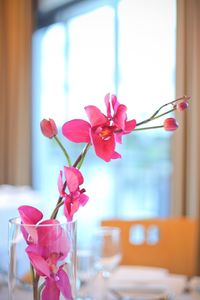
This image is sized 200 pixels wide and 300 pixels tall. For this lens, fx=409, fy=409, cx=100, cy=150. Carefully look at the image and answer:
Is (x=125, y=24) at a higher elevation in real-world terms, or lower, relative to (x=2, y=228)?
higher

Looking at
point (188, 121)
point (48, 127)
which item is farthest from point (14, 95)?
point (48, 127)

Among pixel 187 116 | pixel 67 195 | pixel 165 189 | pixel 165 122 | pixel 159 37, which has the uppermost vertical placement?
pixel 159 37

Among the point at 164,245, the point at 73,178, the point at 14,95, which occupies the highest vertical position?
the point at 14,95

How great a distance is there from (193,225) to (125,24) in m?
1.28

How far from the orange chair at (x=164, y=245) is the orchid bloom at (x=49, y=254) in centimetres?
96

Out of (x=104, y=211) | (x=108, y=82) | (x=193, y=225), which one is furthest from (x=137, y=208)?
(x=193, y=225)

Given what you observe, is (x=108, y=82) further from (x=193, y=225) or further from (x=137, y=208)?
(x=193, y=225)

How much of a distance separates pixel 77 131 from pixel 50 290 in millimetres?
233

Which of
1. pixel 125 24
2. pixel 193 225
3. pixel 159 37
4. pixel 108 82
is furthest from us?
pixel 108 82

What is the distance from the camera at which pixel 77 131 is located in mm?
604

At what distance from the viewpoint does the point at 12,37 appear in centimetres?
265

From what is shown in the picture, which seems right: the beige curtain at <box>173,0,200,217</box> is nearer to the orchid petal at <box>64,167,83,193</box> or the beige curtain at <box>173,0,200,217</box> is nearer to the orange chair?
the orange chair

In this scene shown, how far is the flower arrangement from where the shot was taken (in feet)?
1.92

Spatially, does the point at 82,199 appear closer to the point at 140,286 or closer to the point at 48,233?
the point at 48,233
